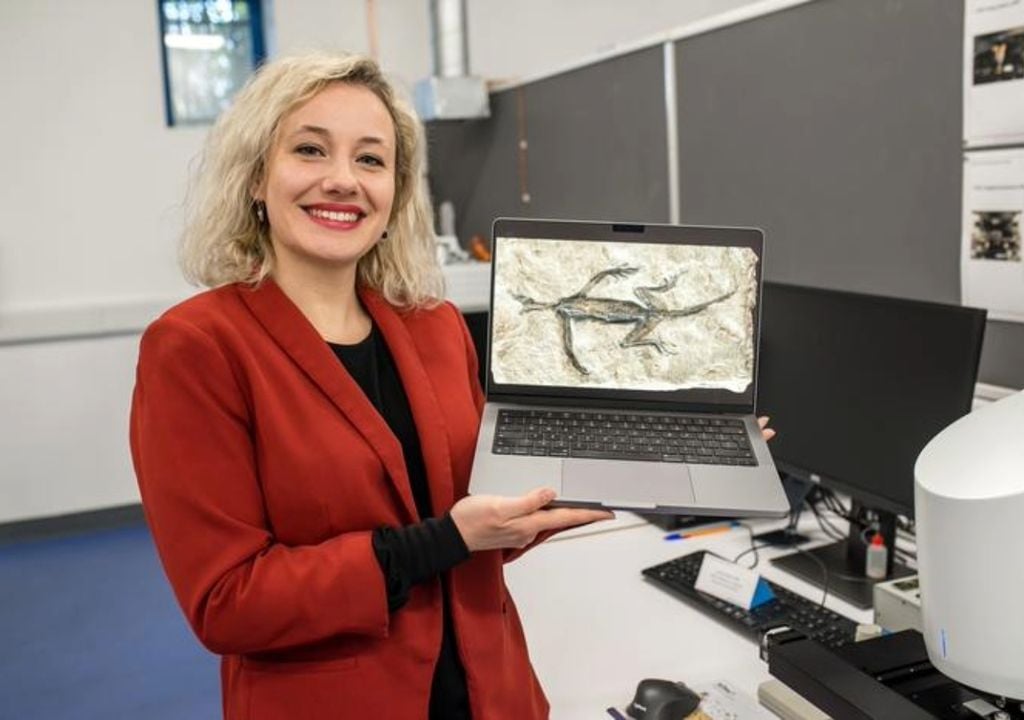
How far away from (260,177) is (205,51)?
3.26 metres

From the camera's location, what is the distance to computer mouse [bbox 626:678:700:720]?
3.54ft

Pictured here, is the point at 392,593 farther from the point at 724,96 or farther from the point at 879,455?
the point at 724,96

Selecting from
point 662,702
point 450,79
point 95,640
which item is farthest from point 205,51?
point 662,702

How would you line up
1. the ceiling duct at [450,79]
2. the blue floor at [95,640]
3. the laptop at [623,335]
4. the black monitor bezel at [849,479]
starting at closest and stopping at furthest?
the laptop at [623,335] < the black monitor bezel at [849,479] < the blue floor at [95,640] < the ceiling duct at [450,79]

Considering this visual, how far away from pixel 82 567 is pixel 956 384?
3.06 meters

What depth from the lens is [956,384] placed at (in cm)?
122

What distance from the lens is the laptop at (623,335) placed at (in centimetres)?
110

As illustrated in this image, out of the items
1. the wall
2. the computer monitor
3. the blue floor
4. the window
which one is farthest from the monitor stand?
the window

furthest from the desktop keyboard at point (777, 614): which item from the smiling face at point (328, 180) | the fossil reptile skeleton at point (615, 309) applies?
the smiling face at point (328, 180)

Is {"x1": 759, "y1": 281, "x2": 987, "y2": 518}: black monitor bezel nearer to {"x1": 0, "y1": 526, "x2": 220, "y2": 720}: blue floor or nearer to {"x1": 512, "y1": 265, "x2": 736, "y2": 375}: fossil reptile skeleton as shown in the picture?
{"x1": 512, "y1": 265, "x2": 736, "y2": 375}: fossil reptile skeleton

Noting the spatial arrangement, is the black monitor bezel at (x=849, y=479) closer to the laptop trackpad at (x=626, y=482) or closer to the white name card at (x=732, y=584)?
the white name card at (x=732, y=584)

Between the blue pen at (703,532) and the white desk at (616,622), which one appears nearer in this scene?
the white desk at (616,622)

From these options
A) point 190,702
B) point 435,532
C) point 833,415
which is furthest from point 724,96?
point 190,702

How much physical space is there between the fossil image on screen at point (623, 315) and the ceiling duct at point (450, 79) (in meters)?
2.31
